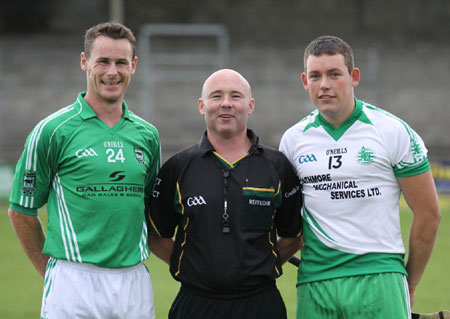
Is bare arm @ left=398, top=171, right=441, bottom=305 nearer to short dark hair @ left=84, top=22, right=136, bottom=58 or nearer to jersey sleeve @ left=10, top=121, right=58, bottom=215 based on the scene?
short dark hair @ left=84, top=22, right=136, bottom=58

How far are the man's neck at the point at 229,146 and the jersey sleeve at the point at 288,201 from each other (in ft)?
0.73

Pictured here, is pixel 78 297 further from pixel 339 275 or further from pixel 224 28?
pixel 224 28

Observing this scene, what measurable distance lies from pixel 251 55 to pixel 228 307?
21.0 m

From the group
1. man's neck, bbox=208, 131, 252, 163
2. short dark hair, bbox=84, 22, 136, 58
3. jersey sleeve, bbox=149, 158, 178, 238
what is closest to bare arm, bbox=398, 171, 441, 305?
man's neck, bbox=208, 131, 252, 163

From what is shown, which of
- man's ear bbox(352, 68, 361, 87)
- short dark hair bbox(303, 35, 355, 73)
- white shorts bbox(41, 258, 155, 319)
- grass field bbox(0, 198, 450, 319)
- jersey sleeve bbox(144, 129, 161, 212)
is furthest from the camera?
grass field bbox(0, 198, 450, 319)

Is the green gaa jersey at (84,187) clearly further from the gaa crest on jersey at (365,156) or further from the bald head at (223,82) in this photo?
the gaa crest on jersey at (365,156)

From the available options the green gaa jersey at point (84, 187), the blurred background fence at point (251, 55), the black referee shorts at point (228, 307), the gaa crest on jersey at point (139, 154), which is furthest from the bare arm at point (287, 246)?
the blurred background fence at point (251, 55)

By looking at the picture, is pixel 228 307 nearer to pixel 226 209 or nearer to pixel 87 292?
pixel 226 209

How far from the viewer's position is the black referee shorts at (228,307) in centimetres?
362

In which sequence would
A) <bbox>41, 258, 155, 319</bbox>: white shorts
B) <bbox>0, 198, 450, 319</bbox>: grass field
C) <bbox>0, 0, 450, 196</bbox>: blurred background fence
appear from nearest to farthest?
<bbox>41, 258, 155, 319</bbox>: white shorts → <bbox>0, 198, 450, 319</bbox>: grass field → <bbox>0, 0, 450, 196</bbox>: blurred background fence

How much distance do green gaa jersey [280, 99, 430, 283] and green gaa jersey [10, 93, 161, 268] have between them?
955mm

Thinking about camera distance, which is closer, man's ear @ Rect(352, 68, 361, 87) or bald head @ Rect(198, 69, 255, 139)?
bald head @ Rect(198, 69, 255, 139)

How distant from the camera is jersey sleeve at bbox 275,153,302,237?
3814 millimetres

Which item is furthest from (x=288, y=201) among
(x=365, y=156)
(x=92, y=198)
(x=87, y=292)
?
(x=87, y=292)
